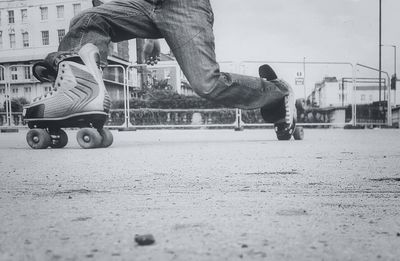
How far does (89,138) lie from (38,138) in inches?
14.5

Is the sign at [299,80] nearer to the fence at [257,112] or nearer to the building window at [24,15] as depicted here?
the fence at [257,112]

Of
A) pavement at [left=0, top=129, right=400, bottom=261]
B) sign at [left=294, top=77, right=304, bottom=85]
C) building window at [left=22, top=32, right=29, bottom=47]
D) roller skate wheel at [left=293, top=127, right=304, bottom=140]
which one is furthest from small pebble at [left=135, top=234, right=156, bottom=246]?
sign at [left=294, top=77, right=304, bottom=85]

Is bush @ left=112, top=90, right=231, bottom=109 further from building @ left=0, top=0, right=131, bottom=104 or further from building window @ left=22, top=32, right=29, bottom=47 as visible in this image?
building window @ left=22, top=32, right=29, bottom=47

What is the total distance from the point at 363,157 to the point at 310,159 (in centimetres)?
30

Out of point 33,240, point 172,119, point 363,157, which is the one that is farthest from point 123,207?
point 172,119

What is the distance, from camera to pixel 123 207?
1.01 m

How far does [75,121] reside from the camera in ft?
9.27

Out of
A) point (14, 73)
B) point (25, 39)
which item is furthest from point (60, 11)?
point (14, 73)

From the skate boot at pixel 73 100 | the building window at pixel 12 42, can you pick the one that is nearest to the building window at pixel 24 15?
the building window at pixel 12 42

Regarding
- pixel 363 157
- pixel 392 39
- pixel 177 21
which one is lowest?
pixel 363 157

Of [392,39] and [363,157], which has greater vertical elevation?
[392,39]

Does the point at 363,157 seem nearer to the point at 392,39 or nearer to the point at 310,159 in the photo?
the point at 310,159

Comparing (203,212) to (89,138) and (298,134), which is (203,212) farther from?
(298,134)

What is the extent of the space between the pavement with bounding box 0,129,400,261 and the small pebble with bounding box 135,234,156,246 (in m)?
0.01
